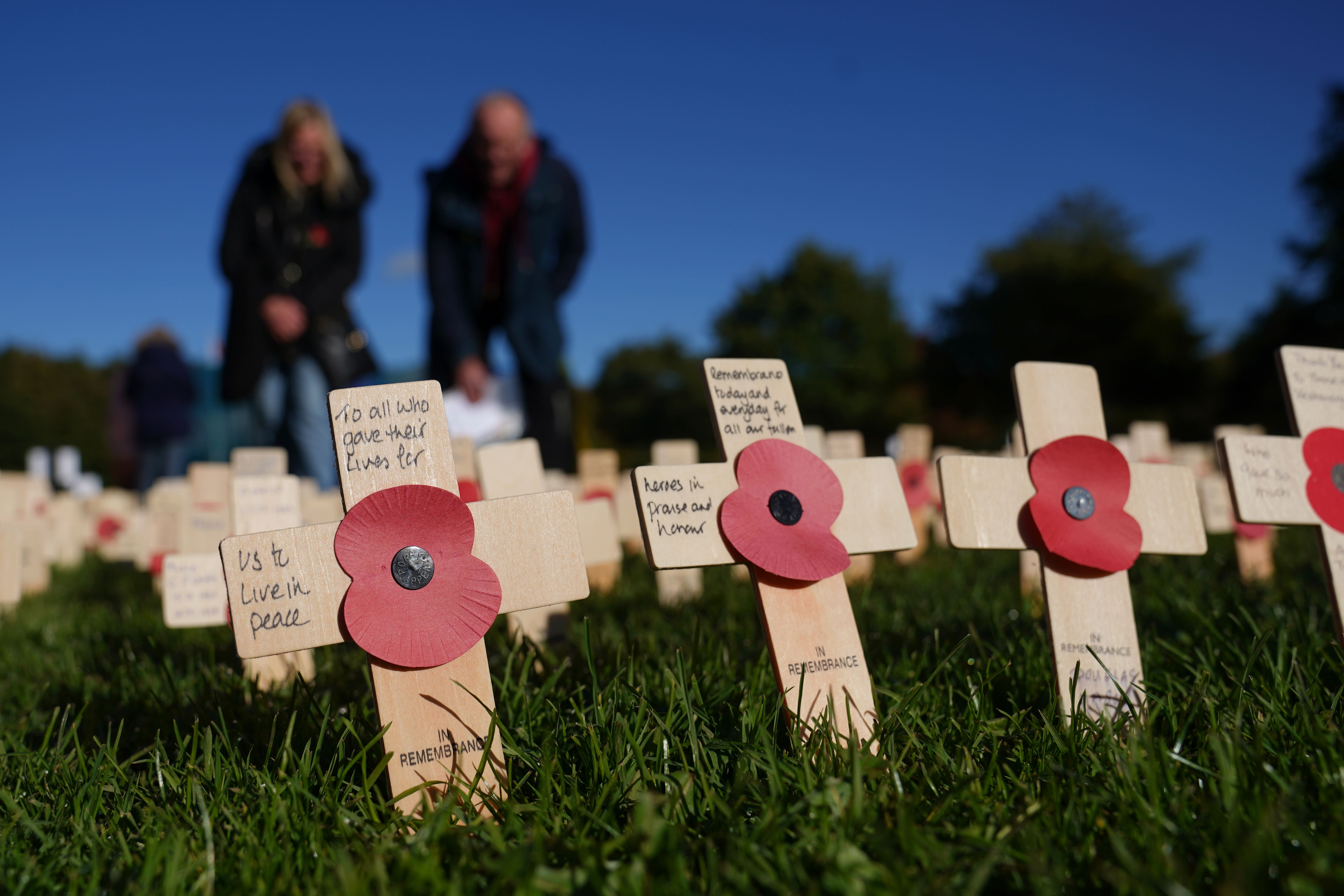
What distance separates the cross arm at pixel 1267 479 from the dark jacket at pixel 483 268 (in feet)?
12.1

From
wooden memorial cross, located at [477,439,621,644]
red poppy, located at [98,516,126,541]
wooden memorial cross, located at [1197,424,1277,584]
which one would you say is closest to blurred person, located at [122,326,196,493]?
red poppy, located at [98,516,126,541]

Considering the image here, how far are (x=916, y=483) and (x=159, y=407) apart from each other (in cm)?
728

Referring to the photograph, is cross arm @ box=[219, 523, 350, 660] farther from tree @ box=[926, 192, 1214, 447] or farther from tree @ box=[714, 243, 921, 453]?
tree @ box=[714, 243, 921, 453]

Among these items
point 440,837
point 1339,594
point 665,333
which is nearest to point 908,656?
point 1339,594

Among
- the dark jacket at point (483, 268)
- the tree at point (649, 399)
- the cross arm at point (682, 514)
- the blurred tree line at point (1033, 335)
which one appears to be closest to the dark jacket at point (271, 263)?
the dark jacket at point (483, 268)

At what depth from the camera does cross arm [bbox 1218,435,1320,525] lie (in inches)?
76.4

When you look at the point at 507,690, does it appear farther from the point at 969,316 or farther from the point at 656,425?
the point at 656,425

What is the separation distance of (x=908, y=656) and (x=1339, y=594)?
92 cm

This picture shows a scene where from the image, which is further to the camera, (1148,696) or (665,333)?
(665,333)

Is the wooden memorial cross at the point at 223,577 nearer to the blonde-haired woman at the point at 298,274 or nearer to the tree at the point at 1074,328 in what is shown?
the blonde-haired woman at the point at 298,274

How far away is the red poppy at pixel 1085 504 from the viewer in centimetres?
180

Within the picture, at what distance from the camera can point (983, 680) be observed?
1.79 m

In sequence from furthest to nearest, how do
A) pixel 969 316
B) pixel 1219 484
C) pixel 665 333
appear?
pixel 665 333 < pixel 969 316 < pixel 1219 484

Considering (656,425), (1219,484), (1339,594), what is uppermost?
(656,425)
